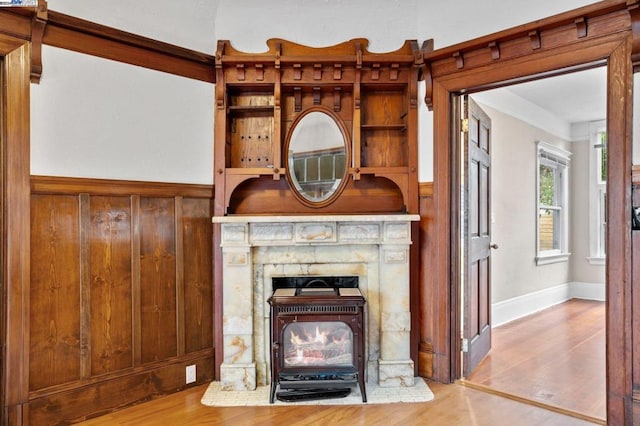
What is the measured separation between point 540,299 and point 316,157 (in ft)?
12.6

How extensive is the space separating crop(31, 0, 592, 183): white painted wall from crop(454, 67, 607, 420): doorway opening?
2.07 ft

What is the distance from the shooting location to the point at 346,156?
3074 millimetres

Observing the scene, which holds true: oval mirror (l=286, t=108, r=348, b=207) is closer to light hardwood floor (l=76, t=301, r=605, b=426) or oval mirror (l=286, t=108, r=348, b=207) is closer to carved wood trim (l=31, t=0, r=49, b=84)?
light hardwood floor (l=76, t=301, r=605, b=426)

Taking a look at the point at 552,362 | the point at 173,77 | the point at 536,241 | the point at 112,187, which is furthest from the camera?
the point at 536,241

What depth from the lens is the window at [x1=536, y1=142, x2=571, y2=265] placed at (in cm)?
550

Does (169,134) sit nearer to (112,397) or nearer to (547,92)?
(112,397)

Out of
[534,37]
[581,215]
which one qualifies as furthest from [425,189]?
[581,215]

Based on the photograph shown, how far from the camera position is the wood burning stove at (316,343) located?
258cm

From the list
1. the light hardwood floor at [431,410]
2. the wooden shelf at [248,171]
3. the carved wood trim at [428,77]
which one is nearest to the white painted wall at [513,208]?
the light hardwood floor at [431,410]

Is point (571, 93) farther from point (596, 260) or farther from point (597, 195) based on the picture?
point (596, 260)

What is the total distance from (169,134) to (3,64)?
93cm

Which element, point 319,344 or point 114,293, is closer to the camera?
point 114,293

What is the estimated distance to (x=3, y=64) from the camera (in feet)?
7.29

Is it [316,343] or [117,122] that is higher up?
[117,122]
